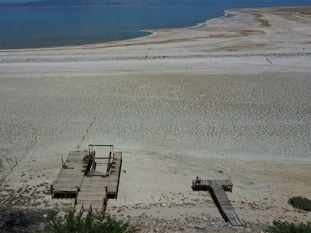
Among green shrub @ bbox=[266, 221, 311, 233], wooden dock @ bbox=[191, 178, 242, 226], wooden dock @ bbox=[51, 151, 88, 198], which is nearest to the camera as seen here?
green shrub @ bbox=[266, 221, 311, 233]

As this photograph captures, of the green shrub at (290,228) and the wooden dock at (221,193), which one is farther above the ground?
the green shrub at (290,228)

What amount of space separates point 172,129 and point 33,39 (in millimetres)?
44249

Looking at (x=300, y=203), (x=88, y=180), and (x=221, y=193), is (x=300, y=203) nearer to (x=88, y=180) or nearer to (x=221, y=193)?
(x=221, y=193)

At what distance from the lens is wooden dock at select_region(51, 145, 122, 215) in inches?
532

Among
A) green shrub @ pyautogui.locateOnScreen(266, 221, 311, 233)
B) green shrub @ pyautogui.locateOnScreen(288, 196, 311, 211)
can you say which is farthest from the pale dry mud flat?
green shrub @ pyautogui.locateOnScreen(266, 221, 311, 233)

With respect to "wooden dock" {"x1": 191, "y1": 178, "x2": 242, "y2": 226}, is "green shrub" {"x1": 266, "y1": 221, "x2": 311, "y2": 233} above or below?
above

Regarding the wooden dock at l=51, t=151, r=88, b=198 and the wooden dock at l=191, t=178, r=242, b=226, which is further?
the wooden dock at l=51, t=151, r=88, b=198

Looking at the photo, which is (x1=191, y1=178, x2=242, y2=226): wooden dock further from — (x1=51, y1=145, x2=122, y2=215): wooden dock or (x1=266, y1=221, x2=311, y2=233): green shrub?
(x1=51, y1=145, x2=122, y2=215): wooden dock

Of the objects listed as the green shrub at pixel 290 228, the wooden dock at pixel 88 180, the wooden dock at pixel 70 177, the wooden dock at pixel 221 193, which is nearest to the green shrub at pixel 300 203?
the wooden dock at pixel 221 193

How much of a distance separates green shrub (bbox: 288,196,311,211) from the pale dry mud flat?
238 mm

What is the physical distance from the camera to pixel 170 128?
20.5 meters

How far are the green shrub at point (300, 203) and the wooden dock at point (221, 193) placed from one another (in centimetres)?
206

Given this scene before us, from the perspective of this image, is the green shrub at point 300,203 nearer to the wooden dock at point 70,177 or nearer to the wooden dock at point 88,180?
the wooden dock at point 88,180

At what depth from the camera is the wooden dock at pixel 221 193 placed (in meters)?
12.5
